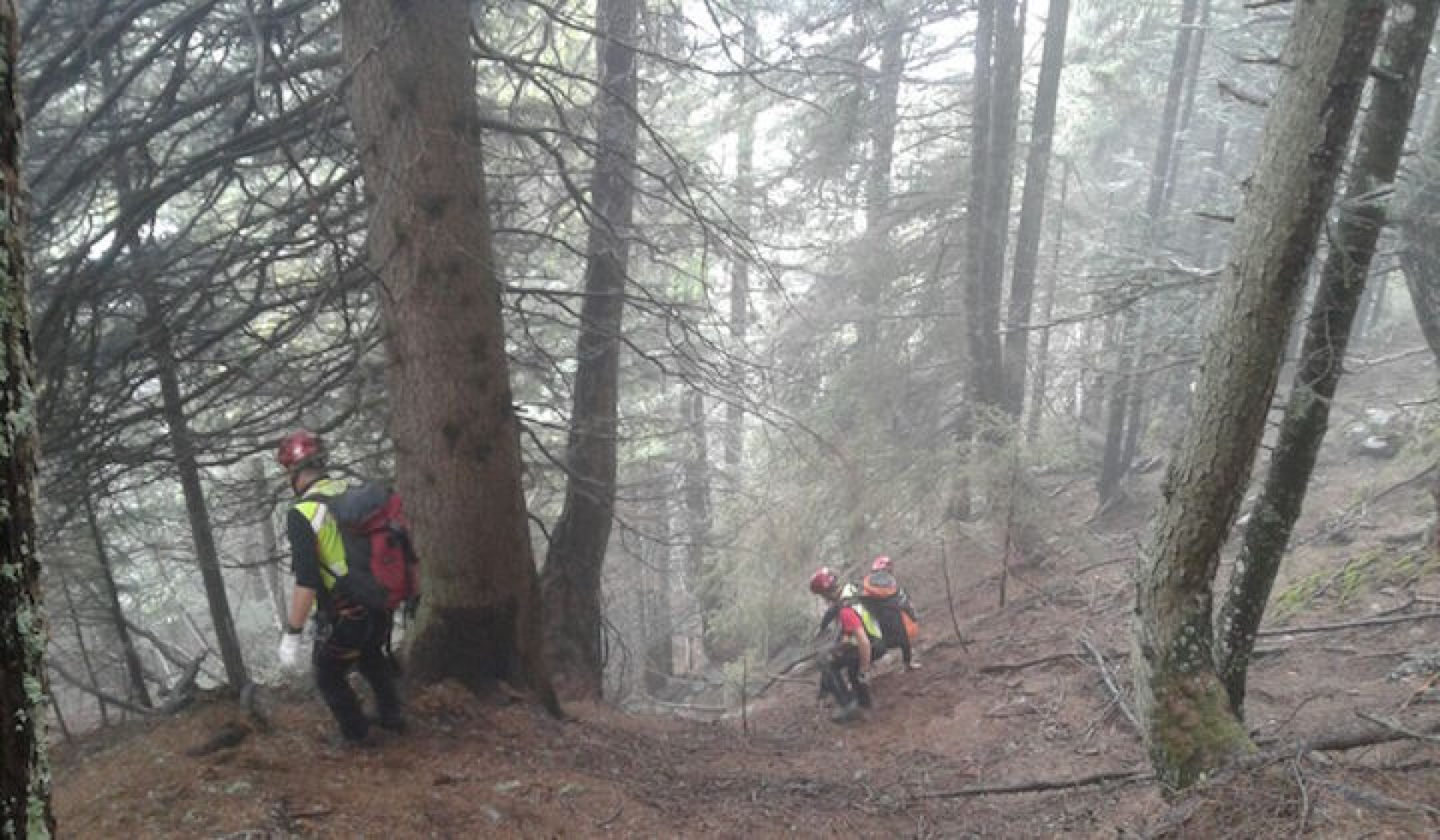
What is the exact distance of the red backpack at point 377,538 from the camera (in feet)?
14.9

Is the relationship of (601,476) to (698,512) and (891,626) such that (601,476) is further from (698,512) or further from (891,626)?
(698,512)

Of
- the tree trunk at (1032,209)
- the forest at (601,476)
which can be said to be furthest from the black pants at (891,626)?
the tree trunk at (1032,209)

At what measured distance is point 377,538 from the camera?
4.62 metres

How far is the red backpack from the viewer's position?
454 cm

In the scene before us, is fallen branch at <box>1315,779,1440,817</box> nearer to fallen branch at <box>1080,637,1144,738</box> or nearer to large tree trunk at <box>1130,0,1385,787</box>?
large tree trunk at <box>1130,0,1385,787</box>

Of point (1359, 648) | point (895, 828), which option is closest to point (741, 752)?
point (895, 828)

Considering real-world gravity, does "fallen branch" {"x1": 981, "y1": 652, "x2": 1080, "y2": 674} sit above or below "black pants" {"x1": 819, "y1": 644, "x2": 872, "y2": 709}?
A: above

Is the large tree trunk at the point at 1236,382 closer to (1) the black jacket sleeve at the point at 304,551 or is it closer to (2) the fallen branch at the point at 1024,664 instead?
(2) the fallen branch at the point at 1024,664

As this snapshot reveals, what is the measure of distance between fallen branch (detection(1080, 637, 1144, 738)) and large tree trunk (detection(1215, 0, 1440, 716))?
1438mm

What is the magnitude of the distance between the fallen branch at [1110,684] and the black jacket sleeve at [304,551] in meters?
5.50

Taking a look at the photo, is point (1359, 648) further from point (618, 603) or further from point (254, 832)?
point (618, 603)

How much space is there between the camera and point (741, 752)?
22.7ft

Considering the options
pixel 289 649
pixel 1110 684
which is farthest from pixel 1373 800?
pixel 289 649

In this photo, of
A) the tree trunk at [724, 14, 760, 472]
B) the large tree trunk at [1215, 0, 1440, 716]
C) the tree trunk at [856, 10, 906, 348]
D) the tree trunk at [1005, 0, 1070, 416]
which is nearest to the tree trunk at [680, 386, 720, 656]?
the tree trunk at [724, 14, 760, 472]
